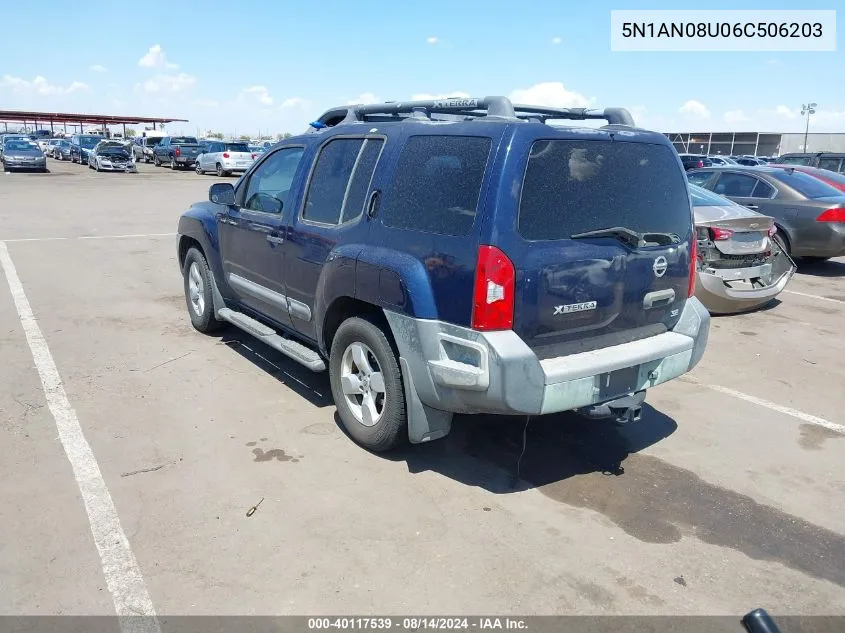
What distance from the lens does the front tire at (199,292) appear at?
6309mm

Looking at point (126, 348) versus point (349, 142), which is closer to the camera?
point (349, 142)

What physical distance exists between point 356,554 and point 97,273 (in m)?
7.70

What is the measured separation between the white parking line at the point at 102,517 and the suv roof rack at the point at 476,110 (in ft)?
9.15

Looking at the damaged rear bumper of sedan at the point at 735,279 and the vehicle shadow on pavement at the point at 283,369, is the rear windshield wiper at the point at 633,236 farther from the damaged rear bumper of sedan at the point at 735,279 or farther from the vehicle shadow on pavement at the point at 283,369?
the damaged rear bumper of sedan at the point at 735,279

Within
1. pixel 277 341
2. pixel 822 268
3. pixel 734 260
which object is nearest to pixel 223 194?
pixel 277 341

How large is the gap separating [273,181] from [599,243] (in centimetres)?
273

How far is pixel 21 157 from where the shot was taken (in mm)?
31781

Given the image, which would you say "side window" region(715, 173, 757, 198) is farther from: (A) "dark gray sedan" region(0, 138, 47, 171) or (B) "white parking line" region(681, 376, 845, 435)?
(A) "dark gray sedan" region(0, 138, 47, 171)

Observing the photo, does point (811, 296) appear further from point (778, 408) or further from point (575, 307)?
point (575, 307)

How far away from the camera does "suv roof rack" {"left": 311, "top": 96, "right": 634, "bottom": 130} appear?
381cm

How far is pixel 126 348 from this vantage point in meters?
6.19

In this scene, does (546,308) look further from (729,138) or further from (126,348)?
(729,138)

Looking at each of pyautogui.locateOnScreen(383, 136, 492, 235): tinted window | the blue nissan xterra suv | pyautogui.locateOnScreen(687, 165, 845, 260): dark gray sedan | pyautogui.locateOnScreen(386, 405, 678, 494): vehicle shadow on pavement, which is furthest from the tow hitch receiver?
Result: pyautogui.locateOnScreen(687, 165, 845, 260): dark gray sedan

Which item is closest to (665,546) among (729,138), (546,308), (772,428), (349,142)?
(546,308)
